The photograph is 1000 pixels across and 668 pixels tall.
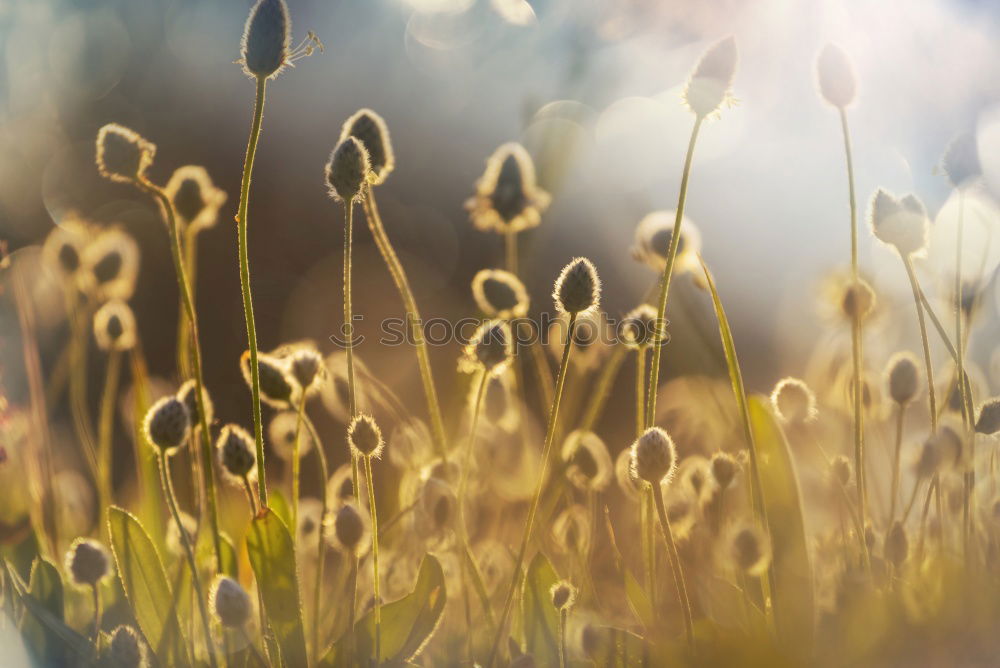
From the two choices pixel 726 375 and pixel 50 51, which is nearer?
pixel 726 375

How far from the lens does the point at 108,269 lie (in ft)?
3.98

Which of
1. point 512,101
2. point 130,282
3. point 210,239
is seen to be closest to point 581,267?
point 130,282

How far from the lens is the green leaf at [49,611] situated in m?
0.80

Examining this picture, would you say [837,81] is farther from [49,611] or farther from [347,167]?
[49,611]

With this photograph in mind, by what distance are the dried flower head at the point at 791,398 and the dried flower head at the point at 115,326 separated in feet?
2.96

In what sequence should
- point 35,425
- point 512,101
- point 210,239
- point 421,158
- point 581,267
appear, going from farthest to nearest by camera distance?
point 210,239 → point 421,158 → point 512,101 → point 35,425 → point 581,267

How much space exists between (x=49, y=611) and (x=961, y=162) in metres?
1.19

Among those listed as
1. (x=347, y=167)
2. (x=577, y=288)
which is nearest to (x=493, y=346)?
(x=577, y=288)

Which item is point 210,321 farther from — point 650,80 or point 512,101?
point 650,80

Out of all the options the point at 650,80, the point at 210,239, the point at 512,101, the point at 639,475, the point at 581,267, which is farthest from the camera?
the point at 210,239

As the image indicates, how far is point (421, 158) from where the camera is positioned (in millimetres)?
2285

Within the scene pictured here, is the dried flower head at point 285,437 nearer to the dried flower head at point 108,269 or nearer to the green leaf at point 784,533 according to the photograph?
the dried flower head at point 108,269

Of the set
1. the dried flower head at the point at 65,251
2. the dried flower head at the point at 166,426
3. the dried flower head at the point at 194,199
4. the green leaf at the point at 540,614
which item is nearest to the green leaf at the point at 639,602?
the green leaf at the point at 540,614

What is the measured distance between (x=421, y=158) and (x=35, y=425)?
1.38 m
